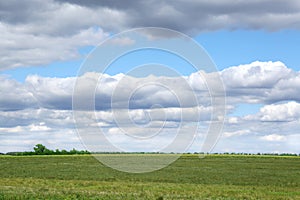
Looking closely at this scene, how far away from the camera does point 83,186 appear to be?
40.6 meters

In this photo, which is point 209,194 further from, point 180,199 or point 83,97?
point 83,97

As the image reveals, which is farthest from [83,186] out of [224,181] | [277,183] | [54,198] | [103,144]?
[277,183]

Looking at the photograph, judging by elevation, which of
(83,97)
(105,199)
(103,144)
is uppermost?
(83,97)

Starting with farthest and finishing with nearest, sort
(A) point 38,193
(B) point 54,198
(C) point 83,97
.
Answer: (C) point 83,97 → (A) point 38,193 → (B) point 54,198

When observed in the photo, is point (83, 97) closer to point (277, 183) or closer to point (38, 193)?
point (38, 193)

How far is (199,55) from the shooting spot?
46562 millimetres

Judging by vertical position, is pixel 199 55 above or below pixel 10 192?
above

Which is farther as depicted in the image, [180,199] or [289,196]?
[289,196]

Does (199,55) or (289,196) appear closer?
(289,196)

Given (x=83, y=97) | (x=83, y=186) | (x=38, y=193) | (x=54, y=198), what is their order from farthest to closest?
(x=83, y=97) < (x=83, y=186) < (x=38, y=193) < (x=54, y=198)

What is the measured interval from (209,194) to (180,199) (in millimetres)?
4408

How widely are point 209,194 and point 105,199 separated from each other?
8.66 m

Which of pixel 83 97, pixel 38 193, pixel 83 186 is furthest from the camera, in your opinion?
pixel 83 97

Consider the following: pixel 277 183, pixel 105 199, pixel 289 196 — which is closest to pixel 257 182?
pixel 277 183
